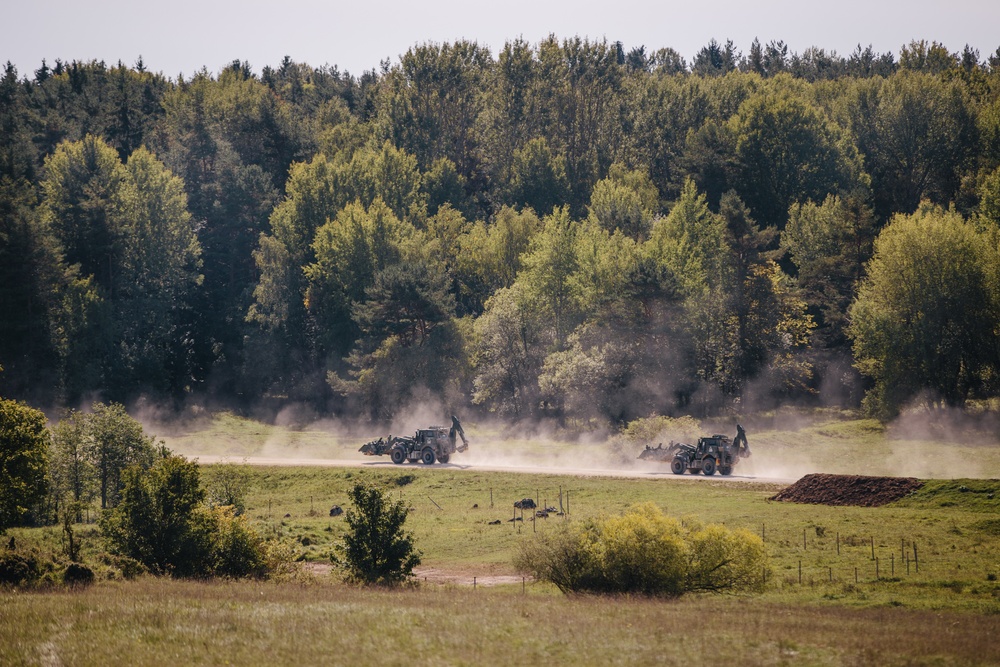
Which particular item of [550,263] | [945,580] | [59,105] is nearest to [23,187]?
[59,105]

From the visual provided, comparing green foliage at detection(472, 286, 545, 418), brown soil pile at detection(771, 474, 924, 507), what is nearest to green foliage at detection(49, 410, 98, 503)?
green foliage at detection(472, 286, 545, 418)

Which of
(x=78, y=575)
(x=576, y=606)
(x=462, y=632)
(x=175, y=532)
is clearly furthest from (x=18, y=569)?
(x=576, y=606)

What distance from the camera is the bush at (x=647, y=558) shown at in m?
37.9

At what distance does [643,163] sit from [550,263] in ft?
110

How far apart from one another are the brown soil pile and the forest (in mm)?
26363

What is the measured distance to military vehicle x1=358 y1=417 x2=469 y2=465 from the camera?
69250 millimetres

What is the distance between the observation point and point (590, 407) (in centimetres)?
8538

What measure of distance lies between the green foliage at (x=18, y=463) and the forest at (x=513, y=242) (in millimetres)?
43673

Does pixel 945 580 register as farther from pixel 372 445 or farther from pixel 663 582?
pixel 372 445

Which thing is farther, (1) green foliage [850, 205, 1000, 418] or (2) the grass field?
(1) green foliage [850, 205, 1000, 418]

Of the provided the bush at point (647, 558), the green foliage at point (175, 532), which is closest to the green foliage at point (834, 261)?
the bush at point (647, 558)

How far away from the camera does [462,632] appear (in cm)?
3069

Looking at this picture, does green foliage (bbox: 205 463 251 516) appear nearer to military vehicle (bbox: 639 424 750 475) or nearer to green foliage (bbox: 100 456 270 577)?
green foliage (bbox: 100 456 270 577)

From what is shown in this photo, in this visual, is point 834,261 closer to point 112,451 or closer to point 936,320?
point 936,320
